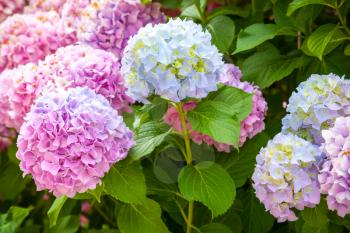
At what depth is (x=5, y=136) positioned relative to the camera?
210 centimetres

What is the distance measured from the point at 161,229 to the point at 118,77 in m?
0.38

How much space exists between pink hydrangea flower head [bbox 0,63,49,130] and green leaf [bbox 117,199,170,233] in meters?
0.37

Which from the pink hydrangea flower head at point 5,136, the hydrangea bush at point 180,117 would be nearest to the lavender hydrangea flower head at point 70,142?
the hydrangea bush at point 180,117

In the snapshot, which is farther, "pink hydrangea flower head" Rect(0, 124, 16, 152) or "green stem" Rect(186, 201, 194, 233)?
"pink hydrangea flower head" Rect(0, 124, 16, 152)

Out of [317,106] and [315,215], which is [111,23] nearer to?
[317,106]

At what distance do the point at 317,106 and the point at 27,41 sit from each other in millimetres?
964

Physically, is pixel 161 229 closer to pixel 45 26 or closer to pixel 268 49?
pixel 268 49

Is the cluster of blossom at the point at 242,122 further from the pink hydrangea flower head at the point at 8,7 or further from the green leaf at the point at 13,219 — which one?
the pink hydrangea flower head at the point at 8,7

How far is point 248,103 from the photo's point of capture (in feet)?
4.89

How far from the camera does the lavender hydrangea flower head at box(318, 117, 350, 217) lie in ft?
4.08

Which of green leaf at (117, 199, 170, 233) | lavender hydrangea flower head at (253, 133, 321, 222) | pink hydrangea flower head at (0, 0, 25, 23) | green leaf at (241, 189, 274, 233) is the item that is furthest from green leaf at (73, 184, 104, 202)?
pink hydrangea flower head at (0, 0, 25, 23)

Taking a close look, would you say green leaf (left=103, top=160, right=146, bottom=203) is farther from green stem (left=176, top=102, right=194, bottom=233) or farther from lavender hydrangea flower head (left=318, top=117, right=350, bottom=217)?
lavender hydrangea flower head (left=318, top=117, right=350, bottom=217)

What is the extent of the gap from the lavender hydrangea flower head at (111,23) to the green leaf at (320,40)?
50 cm

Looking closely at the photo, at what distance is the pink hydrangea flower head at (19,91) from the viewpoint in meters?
1.70
